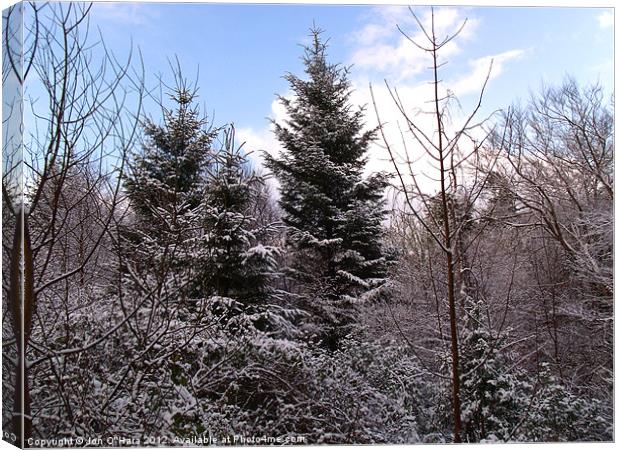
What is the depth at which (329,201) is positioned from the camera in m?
4.29

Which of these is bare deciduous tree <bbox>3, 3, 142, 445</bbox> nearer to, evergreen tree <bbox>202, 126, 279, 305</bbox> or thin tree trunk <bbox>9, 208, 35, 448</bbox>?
thin tree trunk <bbox>9, 208, 35, 448</bbox>

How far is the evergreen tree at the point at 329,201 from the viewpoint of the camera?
4.08 meters

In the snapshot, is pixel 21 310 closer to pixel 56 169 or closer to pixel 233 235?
pixel 56 169

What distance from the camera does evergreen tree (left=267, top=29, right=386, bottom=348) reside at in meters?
4.08

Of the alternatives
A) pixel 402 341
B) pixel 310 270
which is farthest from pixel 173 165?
pixel 402 341

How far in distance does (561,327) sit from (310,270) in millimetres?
2126

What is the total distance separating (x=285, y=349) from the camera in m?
3.91

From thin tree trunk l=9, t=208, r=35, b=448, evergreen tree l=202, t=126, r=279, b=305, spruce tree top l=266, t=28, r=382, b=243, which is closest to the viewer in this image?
thin tree trunk l=9, t=208, r=35, b=448

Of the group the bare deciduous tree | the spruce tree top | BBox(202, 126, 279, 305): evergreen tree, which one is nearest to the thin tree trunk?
the bare deciduous tree

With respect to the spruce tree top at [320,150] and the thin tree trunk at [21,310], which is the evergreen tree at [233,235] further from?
the thin tree trunk at [21,310]

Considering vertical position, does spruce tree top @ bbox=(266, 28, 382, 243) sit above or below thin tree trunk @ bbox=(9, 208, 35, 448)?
above

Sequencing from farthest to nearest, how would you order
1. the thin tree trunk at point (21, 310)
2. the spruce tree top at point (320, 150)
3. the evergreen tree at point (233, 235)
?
the spruce tree top at point (320, 150) < the evergreen tree at point (233, 235) < the thin tree trunk at point (21, 310)

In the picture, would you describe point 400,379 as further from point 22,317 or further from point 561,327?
point 22,317

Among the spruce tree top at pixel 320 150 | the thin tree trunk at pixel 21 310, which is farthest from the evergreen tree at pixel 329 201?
the thin tree trunk at pixel 21 310
